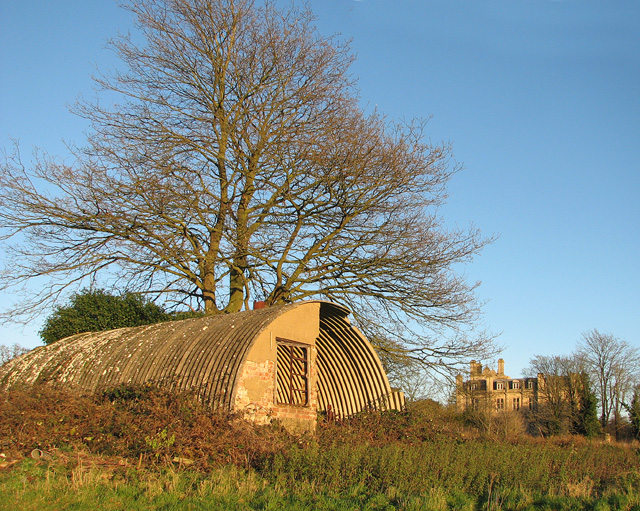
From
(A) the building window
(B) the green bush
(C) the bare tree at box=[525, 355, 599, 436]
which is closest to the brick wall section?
(A) the building window

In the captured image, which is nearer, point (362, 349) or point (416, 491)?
point (416, 491)

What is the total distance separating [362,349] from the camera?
16.4 m

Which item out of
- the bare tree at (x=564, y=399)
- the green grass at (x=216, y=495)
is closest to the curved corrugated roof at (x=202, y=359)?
the green grass at (x=216, y=495)

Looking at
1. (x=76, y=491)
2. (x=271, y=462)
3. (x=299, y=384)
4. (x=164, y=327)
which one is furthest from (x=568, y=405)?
(x=76, y=491)

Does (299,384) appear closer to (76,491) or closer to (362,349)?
(362,349)

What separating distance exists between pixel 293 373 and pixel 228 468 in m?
6.86

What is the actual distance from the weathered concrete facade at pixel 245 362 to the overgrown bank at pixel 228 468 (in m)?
0.93

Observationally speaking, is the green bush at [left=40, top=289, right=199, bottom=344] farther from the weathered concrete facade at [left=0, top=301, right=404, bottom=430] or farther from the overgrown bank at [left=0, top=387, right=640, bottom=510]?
the overgrown bank at [left=0, top=387, right=640, bottom=510]

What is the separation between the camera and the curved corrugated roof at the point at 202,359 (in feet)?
42.3

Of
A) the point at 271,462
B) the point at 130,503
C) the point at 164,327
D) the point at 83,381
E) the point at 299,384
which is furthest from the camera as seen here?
the point at 299,384

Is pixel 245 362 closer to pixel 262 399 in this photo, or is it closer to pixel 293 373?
pixel 262 399

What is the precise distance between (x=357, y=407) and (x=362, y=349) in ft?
5.02

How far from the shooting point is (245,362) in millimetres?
12562

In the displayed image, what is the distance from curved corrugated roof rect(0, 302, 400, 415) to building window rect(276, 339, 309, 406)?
643mm
